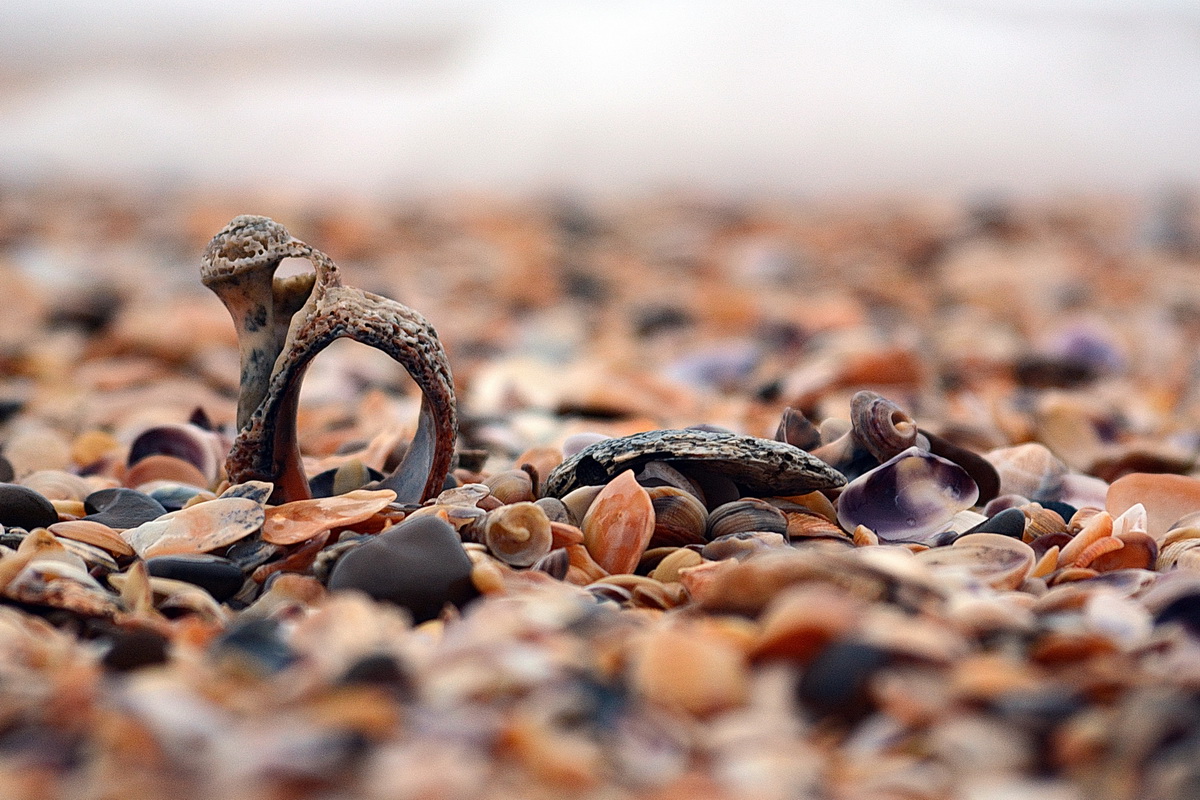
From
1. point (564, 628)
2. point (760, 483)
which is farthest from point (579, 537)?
point (564, 628)

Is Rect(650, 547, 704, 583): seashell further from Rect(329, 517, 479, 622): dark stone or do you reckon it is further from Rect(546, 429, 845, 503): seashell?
Rect(329, 517, 479, 622): dark stone


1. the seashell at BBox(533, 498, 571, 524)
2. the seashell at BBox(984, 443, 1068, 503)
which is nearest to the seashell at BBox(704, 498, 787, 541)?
the seashell at BBox(533, 498, 571, 524)

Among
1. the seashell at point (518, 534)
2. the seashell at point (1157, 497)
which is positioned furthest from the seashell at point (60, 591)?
the seashell at point (1157, 497)

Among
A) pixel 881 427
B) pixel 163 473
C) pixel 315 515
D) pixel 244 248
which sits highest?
pixel 244 248

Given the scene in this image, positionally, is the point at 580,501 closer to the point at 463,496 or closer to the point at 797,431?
the point at 463,496

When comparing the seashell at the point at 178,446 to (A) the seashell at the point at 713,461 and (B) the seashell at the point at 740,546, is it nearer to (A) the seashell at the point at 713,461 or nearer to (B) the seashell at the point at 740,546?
(A) the seashell at the point at 713,461

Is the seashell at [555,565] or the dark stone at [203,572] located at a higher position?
the seashell at [555,565]

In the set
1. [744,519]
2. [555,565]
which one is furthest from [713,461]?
[555,565]
